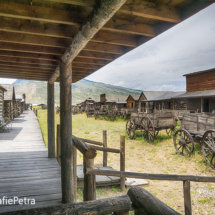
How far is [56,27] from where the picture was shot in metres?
2.52

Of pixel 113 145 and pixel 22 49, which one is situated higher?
pixel 22 49

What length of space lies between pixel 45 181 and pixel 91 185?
1984 millimetres

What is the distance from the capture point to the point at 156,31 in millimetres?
2529

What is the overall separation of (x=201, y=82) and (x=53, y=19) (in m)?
21.8

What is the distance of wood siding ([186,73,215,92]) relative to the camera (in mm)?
19297

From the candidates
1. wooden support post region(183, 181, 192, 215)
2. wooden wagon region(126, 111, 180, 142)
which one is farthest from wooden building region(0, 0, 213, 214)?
wooden wagon region(126, 111, 180, 142)

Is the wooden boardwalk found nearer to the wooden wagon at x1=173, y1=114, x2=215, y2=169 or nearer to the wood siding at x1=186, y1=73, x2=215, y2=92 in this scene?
the wooden wagon at x1=173, y1=114, x2=215, y2=169

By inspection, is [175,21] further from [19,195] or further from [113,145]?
[113,145]

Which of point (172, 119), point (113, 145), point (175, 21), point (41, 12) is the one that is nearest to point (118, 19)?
point (175, 21)

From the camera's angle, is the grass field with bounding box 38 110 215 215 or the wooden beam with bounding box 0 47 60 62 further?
the grass field with bounding box 38 110 215 215

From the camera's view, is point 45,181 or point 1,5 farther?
point 45,181

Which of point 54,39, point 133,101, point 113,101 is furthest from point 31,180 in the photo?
point 113,101

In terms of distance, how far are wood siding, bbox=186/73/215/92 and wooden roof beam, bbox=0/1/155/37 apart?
65.1 feet

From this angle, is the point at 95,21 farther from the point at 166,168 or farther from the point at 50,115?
the point at 166,168
